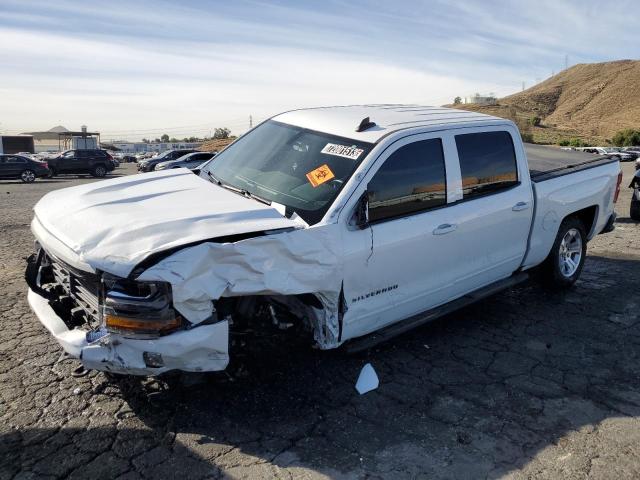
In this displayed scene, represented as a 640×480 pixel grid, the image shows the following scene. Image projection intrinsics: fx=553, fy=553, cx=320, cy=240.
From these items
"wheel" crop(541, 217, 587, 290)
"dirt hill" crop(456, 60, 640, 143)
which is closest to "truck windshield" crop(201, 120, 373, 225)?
"wheel" crop(541, 217, 587, 290)

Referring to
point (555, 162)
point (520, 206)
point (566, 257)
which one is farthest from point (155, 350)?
point (555, 162)

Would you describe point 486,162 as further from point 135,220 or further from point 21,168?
point 21,168

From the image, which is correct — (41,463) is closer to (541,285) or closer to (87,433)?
(87,433)

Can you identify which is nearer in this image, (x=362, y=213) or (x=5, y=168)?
(x=362, y=213)

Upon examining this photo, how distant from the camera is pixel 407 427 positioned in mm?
3516

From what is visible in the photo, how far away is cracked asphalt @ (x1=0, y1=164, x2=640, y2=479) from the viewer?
312 centimetres

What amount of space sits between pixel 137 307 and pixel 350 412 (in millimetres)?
1564

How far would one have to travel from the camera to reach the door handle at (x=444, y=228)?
14.1 ft

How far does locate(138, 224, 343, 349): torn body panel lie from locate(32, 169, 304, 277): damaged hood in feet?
0.32

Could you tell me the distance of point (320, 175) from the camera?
161 inches

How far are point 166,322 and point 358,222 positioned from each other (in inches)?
56.2

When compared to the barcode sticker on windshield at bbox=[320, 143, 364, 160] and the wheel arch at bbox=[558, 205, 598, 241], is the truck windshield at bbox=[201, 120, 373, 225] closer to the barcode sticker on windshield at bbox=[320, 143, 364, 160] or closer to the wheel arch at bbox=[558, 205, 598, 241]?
the barcode sticker on windshield at bbox=[320, 143, 364, 160]

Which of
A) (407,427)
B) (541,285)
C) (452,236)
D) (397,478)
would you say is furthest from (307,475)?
(541,285)

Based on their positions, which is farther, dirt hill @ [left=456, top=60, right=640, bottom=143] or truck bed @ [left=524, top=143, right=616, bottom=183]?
dirt hill @ [left=456, top=60, right=640, bottom=143]
